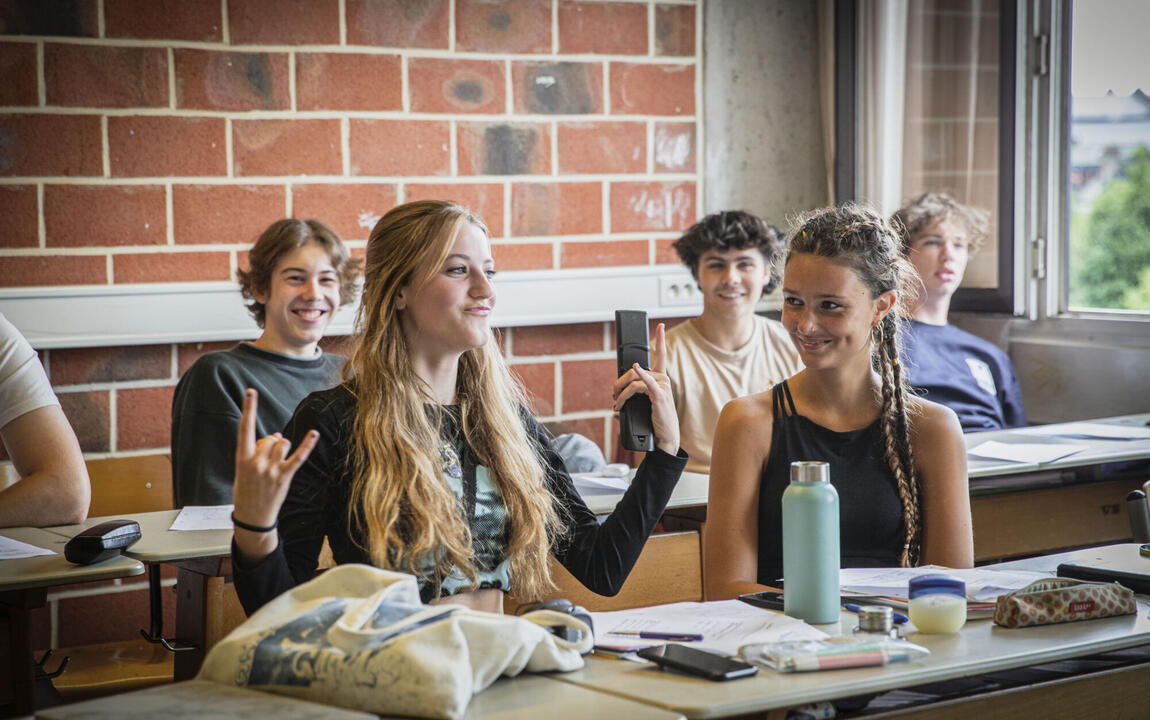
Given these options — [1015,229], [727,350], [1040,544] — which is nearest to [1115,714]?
[1040,544]

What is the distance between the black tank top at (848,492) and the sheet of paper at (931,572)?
0.69ft

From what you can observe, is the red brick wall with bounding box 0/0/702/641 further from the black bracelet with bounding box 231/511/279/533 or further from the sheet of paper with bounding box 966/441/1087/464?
the black bracelet with bounding box 231/511/279/533

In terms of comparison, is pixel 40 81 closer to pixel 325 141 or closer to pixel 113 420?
pixel 325 141

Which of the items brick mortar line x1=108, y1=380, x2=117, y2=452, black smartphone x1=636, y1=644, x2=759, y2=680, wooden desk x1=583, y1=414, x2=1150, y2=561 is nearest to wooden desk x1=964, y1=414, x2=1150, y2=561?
wooden desk x1=583, y1=414, x2=1150, y2=561

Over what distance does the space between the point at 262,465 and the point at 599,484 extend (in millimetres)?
1454

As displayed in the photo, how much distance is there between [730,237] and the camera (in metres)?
3.69

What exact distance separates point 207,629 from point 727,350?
1864 mm

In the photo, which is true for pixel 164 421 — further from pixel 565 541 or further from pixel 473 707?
pixel 473 707

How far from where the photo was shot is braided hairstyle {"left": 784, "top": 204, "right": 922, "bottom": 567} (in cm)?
213

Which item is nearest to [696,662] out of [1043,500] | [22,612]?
[22,612]

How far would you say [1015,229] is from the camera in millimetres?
4047

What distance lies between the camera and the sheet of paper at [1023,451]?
3.02 metres

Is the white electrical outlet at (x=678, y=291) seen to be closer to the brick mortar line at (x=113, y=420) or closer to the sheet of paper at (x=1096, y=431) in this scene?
the sheet of paper at (x=1096, y=431)

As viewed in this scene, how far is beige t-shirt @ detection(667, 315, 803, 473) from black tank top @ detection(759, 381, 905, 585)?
127 centimetres
